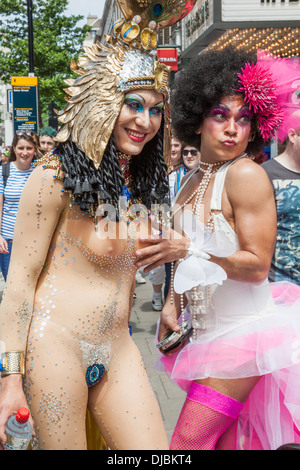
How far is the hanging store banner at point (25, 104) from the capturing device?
12.1 meters

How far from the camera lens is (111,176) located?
6.51 feet

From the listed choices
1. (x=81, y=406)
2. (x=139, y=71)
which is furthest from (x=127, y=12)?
(x=81, y=406)

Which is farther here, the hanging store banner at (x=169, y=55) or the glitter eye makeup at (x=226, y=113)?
the hanging store banner at (x=169, y=55)

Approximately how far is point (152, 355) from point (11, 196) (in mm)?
2320

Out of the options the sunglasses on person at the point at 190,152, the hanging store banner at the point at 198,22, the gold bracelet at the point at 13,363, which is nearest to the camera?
the gold bracelet at the point at 13,363

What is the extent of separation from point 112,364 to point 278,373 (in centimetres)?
73

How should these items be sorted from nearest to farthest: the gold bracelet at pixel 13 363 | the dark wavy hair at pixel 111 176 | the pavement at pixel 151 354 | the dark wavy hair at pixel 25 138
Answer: the gold bracelet at pixel 13 363
the dark wavy hair at pixel 111 176
the pavement at pixel 151 354
the dark wavy hair at pixel 25 138

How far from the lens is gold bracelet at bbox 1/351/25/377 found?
5.84 ft

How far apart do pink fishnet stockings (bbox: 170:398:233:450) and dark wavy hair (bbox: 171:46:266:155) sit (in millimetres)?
1267

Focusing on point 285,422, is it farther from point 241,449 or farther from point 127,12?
point 127,12

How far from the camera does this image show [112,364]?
1985 millimetres

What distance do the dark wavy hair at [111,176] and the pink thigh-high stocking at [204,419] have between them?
83cm

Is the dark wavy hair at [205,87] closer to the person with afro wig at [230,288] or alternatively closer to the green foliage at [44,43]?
the person with afro wig at [230,288]

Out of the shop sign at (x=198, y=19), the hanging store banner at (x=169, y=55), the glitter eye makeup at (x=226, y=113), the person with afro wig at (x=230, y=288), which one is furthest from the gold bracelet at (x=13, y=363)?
the hanging store banner at (x=169, y=55)
